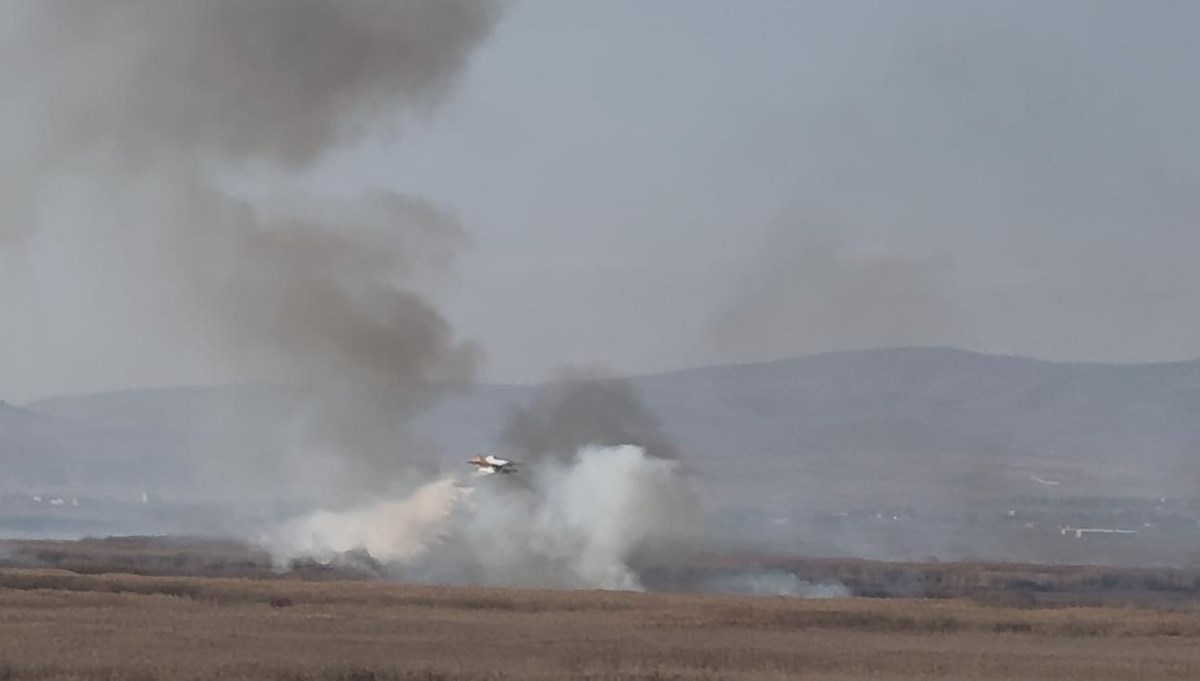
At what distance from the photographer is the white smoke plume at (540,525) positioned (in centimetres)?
8950

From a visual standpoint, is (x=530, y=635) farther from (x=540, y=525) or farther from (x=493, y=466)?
(x=493, y=466)

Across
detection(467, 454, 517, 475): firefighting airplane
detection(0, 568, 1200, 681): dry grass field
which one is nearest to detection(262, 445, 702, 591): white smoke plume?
detection(467, 454, 517, 475): firefighting airplane

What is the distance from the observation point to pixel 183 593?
227 feet

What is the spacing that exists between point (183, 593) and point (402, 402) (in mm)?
31136

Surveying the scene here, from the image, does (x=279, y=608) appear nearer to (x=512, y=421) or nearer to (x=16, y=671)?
(x=16, y=671)

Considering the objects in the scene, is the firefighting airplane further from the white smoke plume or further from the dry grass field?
the dry grass field

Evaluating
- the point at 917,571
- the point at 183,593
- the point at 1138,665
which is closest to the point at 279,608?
the point at 183,593

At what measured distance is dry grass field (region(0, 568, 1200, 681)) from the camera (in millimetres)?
46000

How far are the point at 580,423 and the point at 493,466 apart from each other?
656 cm

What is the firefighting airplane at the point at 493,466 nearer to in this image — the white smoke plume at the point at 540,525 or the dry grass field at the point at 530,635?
the white smoke plume at the point at 540,525

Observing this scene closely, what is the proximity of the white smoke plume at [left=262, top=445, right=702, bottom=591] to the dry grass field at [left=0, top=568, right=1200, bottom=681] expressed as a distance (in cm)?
1350

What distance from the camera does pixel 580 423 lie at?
100m

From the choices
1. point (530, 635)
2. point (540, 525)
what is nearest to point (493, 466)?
point (540, 525)

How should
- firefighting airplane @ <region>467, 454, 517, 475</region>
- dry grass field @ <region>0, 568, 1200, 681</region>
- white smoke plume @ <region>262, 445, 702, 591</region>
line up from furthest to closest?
firefighting airplane @ <region>467, 454, 517, 475</region>
white smoke plume @ <region>262, 445, 702, 591</region>
dry grass field @ <region>0, 568, 1200, 681</region>
